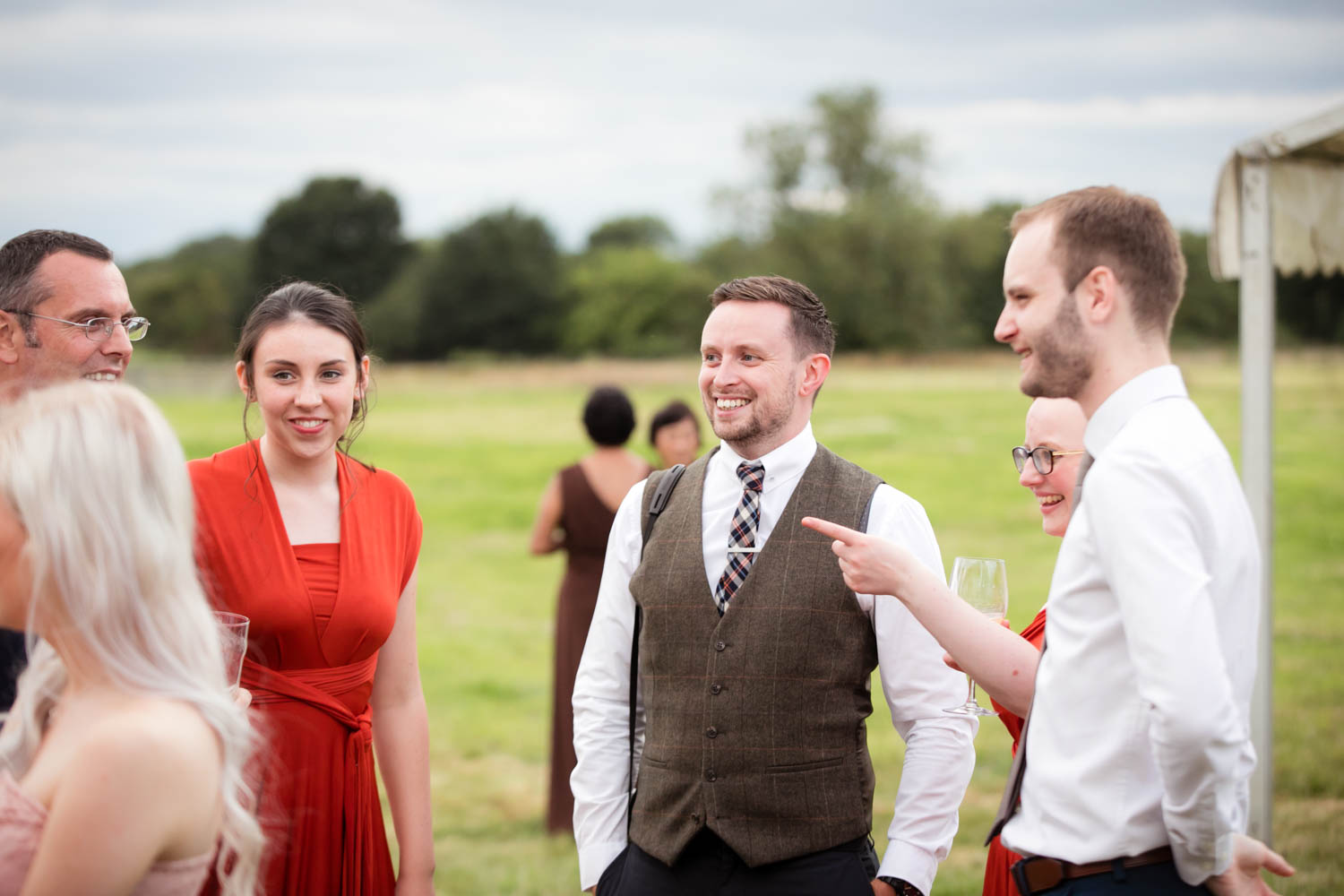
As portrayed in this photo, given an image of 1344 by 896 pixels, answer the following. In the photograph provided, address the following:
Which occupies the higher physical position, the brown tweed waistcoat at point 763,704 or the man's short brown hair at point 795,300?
the man's short brown hair at point 795,300

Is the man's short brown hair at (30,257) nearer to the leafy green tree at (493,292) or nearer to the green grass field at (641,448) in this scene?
the green grass field at (641,448)

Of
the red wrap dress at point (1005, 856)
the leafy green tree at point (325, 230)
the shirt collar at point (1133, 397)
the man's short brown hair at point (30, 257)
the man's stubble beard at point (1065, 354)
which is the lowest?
the red wrap dress at point (1005, 856)

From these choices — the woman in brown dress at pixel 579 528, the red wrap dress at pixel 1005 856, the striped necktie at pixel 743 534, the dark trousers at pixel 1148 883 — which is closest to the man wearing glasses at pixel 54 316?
the striped necktie at pixel 743 534

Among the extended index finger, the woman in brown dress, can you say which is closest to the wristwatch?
the extended index finger

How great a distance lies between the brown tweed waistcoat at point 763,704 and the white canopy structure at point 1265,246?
124 inches

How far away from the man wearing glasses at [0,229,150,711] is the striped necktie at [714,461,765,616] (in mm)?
1819

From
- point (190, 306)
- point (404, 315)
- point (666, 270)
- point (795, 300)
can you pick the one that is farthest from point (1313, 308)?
point (190, 306)

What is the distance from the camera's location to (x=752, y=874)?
8.20ft

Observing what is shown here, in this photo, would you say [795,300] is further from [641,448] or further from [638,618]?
[641,448]

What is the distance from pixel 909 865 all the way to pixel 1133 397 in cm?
127

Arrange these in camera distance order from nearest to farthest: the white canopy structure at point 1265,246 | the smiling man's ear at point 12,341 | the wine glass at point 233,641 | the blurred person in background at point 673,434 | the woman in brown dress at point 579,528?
the wine glass at point 233,641, the smiling man's ear at point 12,341, the white canopy structure at point 1265,246, the woman in brown dress at point 579,528, the blurred person in background at point 673,434

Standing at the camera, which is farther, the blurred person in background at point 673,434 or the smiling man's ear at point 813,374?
the blurred person in background at point 673,434

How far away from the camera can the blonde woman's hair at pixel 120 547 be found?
162 centimetres

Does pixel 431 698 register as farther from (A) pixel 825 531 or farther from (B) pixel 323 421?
(A) pixel 825 531
